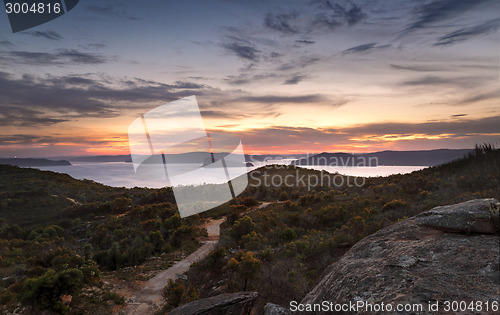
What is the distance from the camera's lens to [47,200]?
29.2 meters

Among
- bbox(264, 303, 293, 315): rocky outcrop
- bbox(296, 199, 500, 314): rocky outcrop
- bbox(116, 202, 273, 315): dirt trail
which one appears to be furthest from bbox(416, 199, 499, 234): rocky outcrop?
bbox(116, 202, 273, 315): dirt trail

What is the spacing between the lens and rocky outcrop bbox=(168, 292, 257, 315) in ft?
19.9

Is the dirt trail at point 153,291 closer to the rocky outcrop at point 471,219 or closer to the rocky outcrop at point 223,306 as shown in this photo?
the rocky outcrop at point 223,306

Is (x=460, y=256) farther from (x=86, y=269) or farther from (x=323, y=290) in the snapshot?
(x=86, y=269)

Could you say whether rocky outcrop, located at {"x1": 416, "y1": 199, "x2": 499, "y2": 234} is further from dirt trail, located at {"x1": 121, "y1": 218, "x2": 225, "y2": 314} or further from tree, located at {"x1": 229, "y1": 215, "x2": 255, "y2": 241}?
tree, located at {"x1": 229, "y1": 215, "x2": 255, "y2": 241}

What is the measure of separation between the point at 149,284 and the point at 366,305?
1068 cm

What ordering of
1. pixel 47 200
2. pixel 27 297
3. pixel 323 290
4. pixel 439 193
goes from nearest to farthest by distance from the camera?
pixel 323 290
pixel 27 297
pixel 439 193
pixel 47 200

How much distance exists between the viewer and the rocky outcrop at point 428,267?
322 cm

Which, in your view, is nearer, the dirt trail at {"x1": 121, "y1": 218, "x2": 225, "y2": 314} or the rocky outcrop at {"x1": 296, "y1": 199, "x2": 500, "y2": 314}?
the rocky outcrop at {"x1": 296, "y1": 199, "x2": 500, "y2": 314}

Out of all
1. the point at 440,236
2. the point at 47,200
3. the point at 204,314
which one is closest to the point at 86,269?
the point at 204,314

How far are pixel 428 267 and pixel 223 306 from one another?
480 centimetres

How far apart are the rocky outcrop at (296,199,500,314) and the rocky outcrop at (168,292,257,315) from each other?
2084 mm

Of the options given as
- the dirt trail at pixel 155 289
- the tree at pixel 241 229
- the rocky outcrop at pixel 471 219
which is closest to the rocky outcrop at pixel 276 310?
the rocky outcrop at pixel 471 219

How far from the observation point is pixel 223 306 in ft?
20.5
